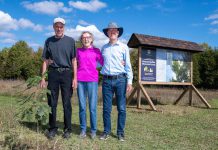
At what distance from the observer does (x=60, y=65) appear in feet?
20.1

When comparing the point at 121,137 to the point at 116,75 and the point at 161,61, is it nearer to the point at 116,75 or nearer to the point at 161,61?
the point at 116,75

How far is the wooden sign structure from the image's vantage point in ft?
39.5

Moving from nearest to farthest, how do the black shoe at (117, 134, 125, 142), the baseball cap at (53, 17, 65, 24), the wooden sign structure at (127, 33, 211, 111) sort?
the baseball cap at (53, 17, 65, 24) → the black shoe at (117, 134, 125, 142) → the wooden sign structure at (127, 33, 211, 111)

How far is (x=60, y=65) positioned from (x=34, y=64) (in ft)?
103

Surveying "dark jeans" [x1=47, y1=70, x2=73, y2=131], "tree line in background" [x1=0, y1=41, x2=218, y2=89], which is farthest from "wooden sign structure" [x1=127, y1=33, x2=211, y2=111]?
"tree line in background" [x1=0, y1=41, x2=218, y2=89]

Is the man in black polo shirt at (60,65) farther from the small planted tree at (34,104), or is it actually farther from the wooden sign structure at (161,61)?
the wooden sign structure at (161,61)

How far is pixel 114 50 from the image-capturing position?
21.0 ft

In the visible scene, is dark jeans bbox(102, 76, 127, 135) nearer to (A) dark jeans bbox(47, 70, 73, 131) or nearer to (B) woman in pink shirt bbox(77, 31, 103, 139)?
(B) woman in pink shirt bbox(77, 31, 103, 139)

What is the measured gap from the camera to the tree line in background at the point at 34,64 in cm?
3109

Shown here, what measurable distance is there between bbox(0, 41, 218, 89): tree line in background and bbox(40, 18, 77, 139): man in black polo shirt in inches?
899

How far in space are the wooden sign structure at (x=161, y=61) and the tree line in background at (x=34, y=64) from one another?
15893 mm

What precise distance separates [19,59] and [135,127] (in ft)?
103

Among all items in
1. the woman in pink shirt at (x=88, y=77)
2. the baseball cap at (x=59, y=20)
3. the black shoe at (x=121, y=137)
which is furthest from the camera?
the woman in pink shirt at (x=88, y=77)

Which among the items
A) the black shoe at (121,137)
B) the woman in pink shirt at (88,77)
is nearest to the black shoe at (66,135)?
the woman in pink shirt at (88,77)
